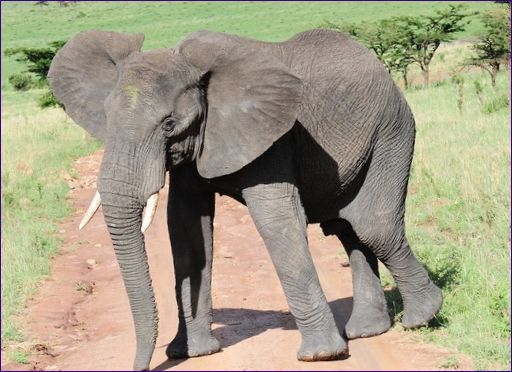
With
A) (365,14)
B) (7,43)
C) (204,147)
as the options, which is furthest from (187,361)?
(365,14)

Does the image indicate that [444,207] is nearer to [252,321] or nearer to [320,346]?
[252,321]

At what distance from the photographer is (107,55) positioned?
18.6 feet

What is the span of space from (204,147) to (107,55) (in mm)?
871

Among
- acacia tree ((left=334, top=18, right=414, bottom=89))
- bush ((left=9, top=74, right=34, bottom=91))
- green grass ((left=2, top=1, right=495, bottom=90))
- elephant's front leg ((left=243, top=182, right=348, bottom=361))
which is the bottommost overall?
green grass ((left=2, top=1, right=495, bottom=90))

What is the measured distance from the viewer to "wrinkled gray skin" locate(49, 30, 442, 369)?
197 inches

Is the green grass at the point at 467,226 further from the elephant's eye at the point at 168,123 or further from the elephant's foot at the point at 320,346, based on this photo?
the elephant's eye at the point at 168,123

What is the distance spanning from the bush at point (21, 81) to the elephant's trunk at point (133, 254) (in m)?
38.6

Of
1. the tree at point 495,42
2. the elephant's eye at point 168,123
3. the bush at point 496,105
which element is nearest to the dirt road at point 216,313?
the elephant's eye at point 168,123

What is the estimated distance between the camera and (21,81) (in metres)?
42.8

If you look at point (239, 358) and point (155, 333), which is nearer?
point (155, 333)

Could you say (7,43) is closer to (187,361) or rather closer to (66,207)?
(66,207)

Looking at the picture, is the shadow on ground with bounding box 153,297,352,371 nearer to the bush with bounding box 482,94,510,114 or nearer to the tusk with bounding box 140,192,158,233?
the tusk with bounding box 140,192,158,233

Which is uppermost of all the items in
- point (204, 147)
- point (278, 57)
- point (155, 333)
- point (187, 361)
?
→ point (278, 57)

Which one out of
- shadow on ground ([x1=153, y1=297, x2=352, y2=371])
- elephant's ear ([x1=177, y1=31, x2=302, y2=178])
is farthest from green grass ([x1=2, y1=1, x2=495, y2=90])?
elephant's ear ([x1=177, y1=31, x2=302, y2=178])
